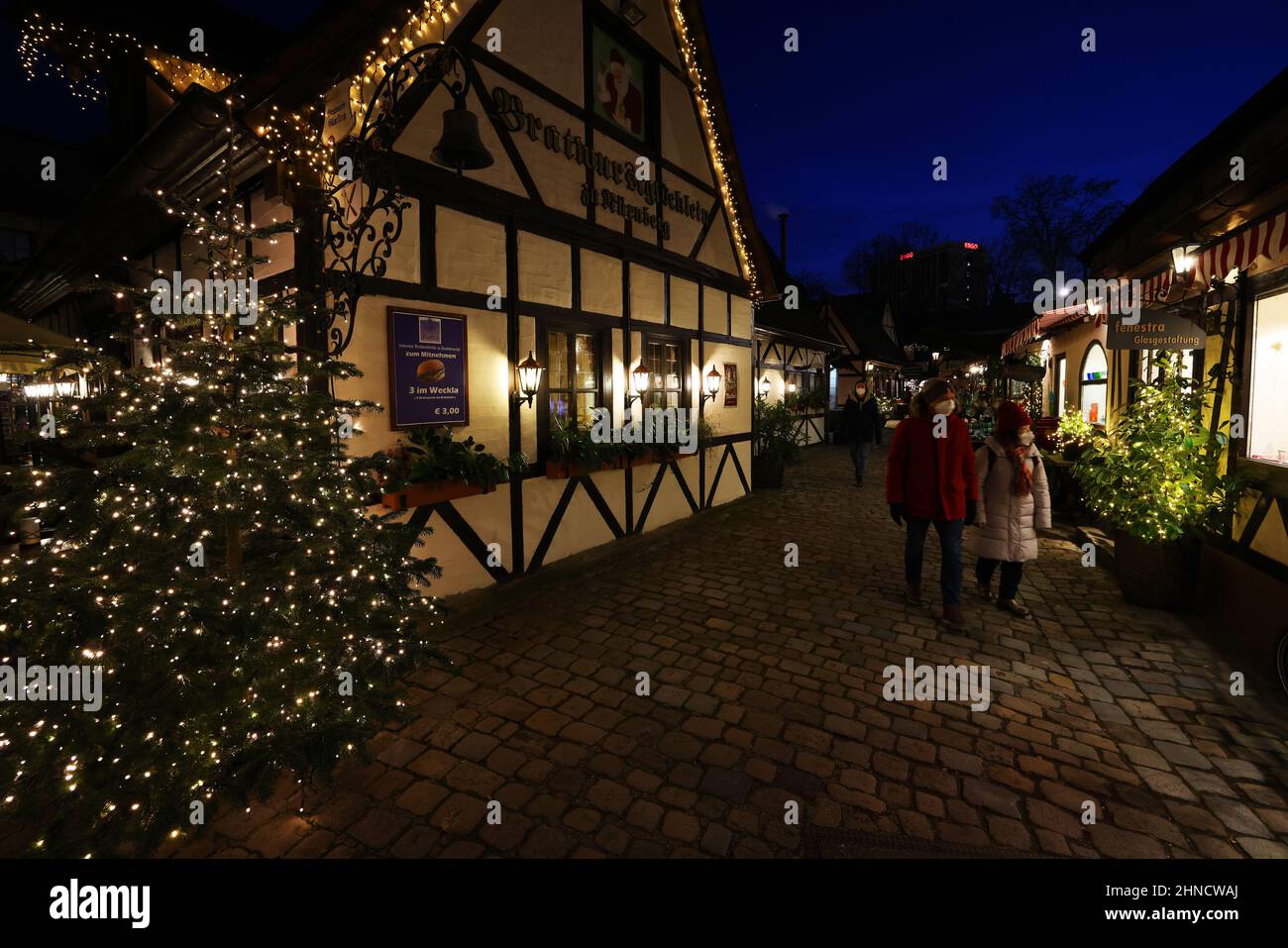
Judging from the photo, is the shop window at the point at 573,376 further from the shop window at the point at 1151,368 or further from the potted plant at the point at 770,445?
the shop window at the point at 1151,368

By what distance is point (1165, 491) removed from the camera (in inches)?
202

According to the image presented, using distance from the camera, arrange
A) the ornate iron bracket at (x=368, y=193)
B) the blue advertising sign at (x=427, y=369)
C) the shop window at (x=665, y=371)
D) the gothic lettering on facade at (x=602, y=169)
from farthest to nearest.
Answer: the shop window at (x=665, y=371)
the gothic lettering on facade at (x=602, y=169)
the blue advertising sign at (x=427, y=369)
the ornate iron bracket at (x=368, y=193)

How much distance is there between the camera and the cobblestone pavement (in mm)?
2691

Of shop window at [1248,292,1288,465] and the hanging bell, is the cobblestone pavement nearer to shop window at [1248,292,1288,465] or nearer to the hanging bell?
shop window at [1248,292,1288,465]

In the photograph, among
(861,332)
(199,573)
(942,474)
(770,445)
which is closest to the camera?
(199,573)

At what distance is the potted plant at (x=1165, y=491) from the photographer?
5031 millimetres

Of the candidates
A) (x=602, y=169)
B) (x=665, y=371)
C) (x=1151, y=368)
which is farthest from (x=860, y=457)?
(x=602, y=169)

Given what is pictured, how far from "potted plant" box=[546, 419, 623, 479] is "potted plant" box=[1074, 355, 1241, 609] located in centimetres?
499

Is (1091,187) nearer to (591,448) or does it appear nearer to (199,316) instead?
(591,448)

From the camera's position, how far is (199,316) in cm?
278

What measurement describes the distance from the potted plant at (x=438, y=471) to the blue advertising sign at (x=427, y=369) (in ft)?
0.55

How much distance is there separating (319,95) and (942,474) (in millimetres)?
5605

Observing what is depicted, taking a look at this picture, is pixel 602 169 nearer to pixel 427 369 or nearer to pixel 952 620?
pixel 427 369

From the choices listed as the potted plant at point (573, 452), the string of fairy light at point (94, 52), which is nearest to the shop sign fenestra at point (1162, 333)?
the potted plant at point (573, 452)
